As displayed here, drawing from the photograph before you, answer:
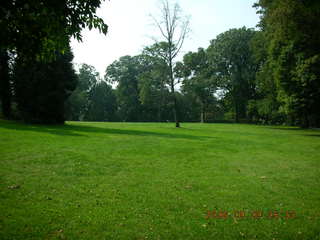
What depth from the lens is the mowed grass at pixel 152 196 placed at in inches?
175

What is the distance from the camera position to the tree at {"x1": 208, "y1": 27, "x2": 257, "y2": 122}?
5359 cm

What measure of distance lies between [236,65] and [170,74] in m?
29.6

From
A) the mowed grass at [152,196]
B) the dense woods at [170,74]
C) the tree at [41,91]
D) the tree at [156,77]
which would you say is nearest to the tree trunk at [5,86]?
the dense woods at [170,74]

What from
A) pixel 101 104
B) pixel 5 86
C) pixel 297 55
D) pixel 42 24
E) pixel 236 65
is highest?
pixel 236 65

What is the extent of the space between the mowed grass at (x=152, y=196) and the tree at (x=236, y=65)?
4613 cm

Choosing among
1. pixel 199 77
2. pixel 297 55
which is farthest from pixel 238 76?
pixel 297 55

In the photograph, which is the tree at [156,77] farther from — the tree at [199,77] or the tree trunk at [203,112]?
the tree trunk at [203,112]

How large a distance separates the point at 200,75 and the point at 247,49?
41.7ft

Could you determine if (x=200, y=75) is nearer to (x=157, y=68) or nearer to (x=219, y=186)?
(x=157, y=68)

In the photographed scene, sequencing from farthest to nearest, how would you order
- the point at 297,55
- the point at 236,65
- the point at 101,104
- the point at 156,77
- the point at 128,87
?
1. the point at 101,104
2. the point at 128,87
3. the point at 236,65
4. the point at 156,77
5. the point at 297,55

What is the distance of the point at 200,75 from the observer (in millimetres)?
54344

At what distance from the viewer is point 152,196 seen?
6055mm
